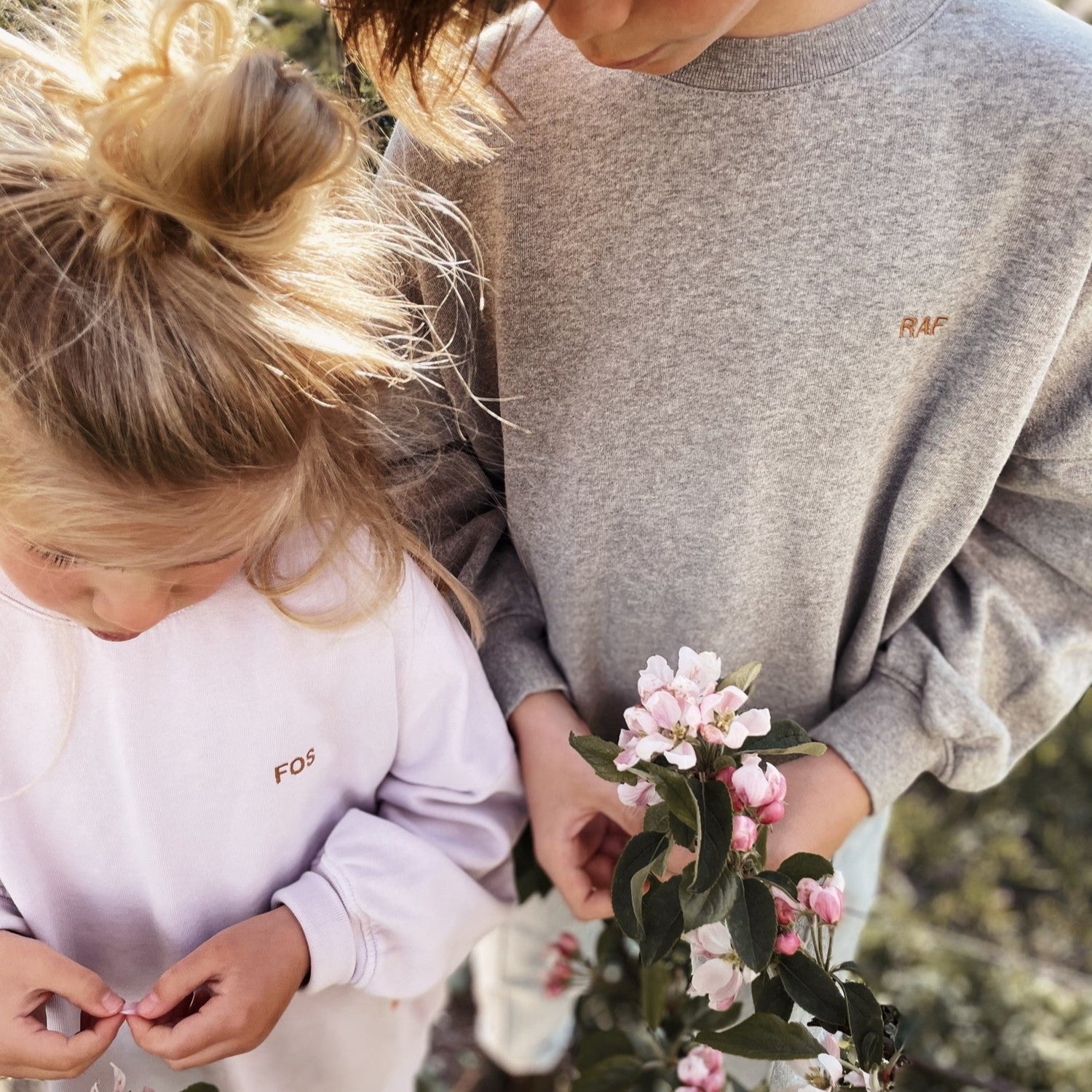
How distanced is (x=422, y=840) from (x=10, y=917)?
41cm

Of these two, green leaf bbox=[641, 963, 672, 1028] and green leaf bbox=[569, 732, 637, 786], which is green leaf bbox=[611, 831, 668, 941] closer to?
green leaf bbox=[569, 732, 637, 786]

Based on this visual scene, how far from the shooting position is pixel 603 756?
2.88 feet

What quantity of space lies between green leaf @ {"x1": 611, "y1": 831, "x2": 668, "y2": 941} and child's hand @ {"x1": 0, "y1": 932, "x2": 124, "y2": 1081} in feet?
1.68

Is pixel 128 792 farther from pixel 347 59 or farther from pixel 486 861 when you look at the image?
pixel 347 59

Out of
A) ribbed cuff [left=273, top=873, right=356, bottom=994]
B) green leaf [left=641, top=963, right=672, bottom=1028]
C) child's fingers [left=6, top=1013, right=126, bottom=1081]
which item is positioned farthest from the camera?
green leaf [left=641, top=963, right=672, bottom=1028]

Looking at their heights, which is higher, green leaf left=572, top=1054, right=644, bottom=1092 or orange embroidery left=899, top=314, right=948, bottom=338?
orange embroidery left=899, top=314, right=948, bottom=338

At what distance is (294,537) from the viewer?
1.08 m

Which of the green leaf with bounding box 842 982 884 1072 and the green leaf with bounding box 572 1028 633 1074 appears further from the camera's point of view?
the green leaf with bounding box 572 1028 633 1074

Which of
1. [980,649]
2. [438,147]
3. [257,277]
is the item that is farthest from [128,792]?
[980,649]

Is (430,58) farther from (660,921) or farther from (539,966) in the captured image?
(539,966)

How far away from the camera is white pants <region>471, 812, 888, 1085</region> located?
1.50 metres

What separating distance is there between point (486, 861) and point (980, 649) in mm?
633

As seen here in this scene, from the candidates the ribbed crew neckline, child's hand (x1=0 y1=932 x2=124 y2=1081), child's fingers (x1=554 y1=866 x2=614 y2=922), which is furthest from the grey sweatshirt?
child's hand (x1=0 y1=932 x2=124 y2=1081)

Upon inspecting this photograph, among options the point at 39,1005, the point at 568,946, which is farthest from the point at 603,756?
the point at 568,946
